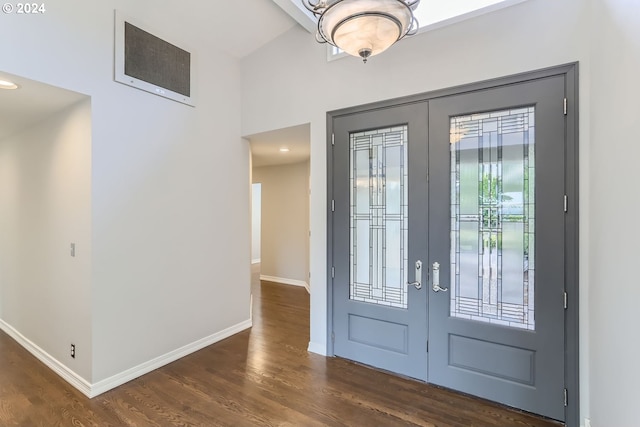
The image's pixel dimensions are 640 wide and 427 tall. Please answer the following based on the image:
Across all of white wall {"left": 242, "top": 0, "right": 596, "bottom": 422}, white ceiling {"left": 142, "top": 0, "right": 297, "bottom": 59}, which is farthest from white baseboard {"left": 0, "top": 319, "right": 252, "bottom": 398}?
white ceiling {"left": 142, "top": 0, "right": 297, "bottom": 59}

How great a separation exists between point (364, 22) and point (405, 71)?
4.47ft

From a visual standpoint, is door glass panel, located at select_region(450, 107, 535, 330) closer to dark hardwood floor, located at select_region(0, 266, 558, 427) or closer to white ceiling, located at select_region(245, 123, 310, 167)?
dark hardwood floor, located at select_region(0, 266, 558, 427)

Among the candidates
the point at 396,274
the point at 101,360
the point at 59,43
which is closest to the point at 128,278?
the point at 101,360

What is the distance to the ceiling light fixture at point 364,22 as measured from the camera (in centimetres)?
143

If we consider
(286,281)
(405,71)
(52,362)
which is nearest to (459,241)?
(405,71)

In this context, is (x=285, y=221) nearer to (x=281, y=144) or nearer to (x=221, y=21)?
(x=281, y=144)

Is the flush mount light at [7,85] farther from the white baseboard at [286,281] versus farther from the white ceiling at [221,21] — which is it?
the white baseboard at [286,281]

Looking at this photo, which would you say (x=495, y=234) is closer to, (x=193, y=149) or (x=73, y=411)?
(x=193, y=149)

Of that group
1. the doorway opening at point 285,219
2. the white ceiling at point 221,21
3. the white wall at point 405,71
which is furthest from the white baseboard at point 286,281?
the white ceiling at point 221,21

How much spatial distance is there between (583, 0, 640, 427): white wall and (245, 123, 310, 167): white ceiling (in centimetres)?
234

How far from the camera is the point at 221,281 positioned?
3574 mm

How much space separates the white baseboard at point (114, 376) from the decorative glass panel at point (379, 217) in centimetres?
170

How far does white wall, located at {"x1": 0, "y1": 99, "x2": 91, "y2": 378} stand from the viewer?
251cm

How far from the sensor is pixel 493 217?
2365 millimetres
